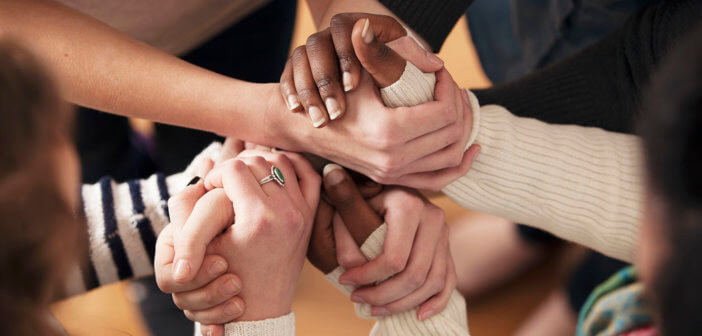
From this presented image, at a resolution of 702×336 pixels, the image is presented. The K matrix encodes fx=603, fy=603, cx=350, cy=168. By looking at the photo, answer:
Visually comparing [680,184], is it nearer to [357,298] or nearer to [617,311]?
[617,311]

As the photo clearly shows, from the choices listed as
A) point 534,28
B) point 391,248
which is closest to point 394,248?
point 391,248

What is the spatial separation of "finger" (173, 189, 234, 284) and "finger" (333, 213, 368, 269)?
13 centimetres

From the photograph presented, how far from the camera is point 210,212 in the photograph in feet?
1.89

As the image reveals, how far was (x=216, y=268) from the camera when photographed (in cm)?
56

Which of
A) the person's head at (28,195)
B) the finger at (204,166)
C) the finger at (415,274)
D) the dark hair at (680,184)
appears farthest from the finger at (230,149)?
the dark hair at (680,184)

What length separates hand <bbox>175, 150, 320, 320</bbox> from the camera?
573 mm

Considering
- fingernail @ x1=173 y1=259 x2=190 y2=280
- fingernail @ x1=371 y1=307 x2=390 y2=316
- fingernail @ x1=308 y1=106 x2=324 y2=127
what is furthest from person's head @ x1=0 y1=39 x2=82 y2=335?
fingernail @ x1=371 y1=307 x2=390 y2=316

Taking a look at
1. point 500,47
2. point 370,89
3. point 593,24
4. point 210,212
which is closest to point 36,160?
point 210,212

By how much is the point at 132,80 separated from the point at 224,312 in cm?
28

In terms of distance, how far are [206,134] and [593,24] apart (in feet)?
2.04

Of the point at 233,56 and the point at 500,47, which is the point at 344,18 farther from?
the point at 500,47

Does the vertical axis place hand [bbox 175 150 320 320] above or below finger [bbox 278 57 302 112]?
below

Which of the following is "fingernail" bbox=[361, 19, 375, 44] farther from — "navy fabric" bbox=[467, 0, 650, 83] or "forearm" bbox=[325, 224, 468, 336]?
"navy fabric" bbox=[467, 0, 650, 83]

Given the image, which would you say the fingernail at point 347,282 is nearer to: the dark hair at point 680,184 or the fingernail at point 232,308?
the fingernail at point 232,308
